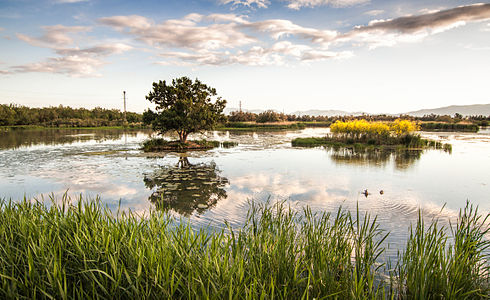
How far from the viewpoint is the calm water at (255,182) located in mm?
7324

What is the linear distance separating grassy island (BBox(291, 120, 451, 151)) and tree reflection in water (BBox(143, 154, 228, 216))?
40.5ft

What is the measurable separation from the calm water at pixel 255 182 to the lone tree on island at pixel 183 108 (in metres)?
3.96

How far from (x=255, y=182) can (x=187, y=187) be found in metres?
2.44

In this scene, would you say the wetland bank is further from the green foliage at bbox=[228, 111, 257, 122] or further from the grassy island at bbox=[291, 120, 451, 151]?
the green foliage at bbox=[228, 111, 257, 122]

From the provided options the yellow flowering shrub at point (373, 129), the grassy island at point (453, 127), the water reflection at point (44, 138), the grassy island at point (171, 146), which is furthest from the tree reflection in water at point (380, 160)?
the grassy island at point (453, 127)

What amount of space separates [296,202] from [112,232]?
523cm

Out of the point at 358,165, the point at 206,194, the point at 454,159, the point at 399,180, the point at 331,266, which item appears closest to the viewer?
→ the point at 331,266

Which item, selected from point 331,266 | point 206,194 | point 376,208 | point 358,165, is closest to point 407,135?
point 358,165

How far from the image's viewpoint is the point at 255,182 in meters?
10.3

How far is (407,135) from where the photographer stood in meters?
21.8

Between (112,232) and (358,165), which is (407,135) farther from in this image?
(112,232)

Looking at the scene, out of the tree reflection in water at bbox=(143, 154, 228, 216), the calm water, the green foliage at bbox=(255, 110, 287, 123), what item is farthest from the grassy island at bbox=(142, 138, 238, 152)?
the green foliage at bbox=(255, 110, 287, 123)

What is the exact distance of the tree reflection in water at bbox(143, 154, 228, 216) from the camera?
24.7 ft

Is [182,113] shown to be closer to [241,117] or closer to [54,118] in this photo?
[241,117]
